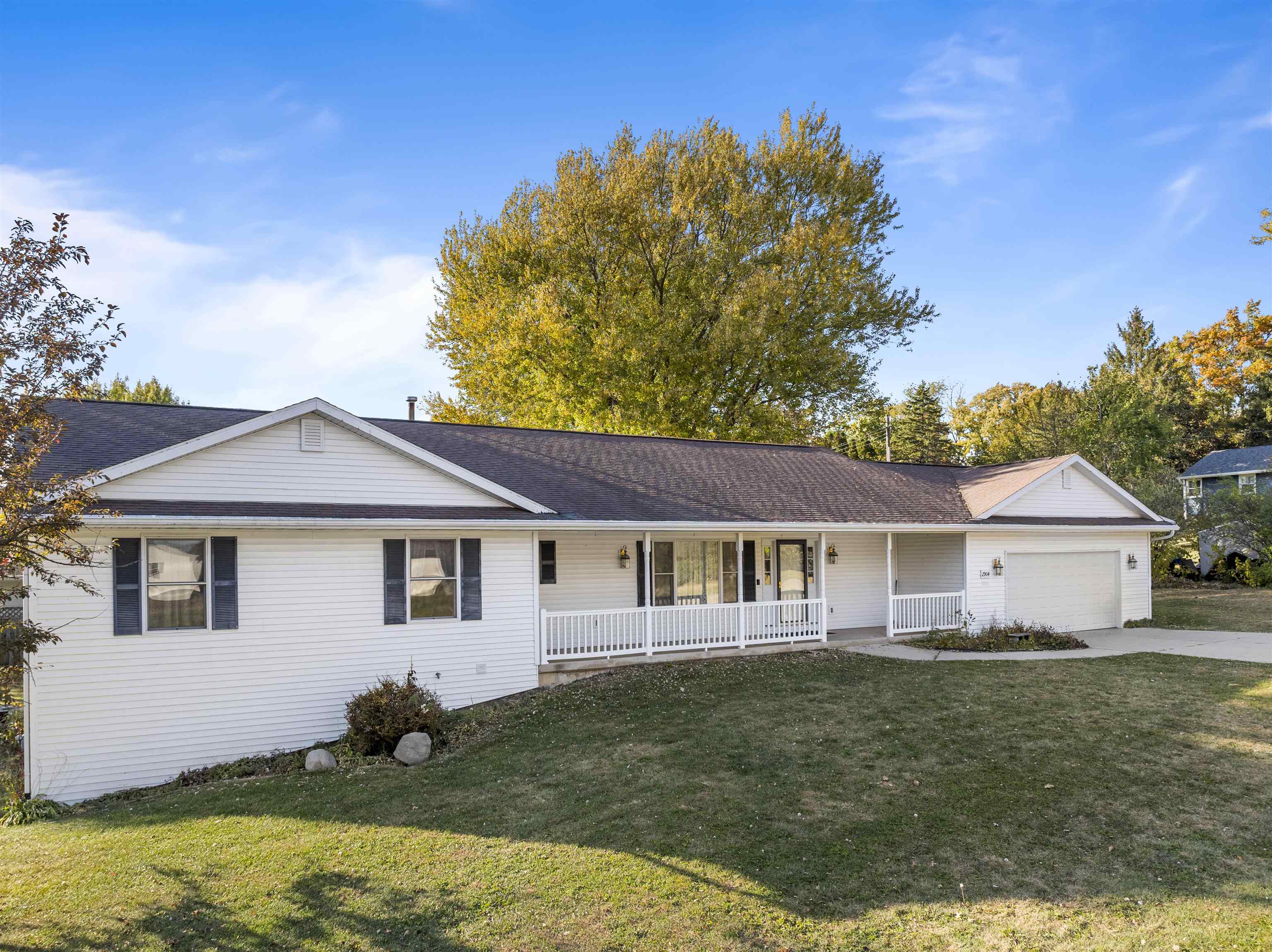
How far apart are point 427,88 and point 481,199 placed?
14.0m

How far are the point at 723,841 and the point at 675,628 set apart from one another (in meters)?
7.71

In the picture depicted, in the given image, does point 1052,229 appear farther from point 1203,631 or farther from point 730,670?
point 730,670

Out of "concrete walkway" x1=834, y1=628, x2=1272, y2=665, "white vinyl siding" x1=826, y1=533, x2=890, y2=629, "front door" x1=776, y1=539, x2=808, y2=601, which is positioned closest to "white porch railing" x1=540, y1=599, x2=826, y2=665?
"front door" x1=776, y1=539, x2=808, y2=601

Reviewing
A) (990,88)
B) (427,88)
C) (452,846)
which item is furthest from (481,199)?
(452,846)

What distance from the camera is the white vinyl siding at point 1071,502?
54.3 ft

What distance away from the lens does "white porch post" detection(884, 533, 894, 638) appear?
1523 centimetres

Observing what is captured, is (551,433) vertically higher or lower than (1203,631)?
higher

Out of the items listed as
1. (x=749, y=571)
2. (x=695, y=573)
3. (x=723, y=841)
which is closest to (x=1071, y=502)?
(x=749, y=571)

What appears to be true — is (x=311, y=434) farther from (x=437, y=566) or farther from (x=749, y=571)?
(x=749, y=571)

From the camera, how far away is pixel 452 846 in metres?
6.49

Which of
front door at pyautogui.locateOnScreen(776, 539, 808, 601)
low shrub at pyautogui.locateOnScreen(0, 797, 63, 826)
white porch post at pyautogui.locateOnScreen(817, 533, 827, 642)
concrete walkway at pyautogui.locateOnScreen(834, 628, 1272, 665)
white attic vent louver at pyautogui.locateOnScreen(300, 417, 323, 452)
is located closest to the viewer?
low shrub at pyautogui.locateOnScreen(0, 797, 63, 826)

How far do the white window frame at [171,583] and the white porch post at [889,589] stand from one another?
12.6m

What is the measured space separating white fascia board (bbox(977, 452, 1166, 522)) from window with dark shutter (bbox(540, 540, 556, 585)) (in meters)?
9.58

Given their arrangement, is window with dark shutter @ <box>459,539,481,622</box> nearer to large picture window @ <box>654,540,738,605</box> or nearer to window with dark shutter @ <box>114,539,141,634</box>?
window with dark shutter @ <box>114,539,141,634</box>
